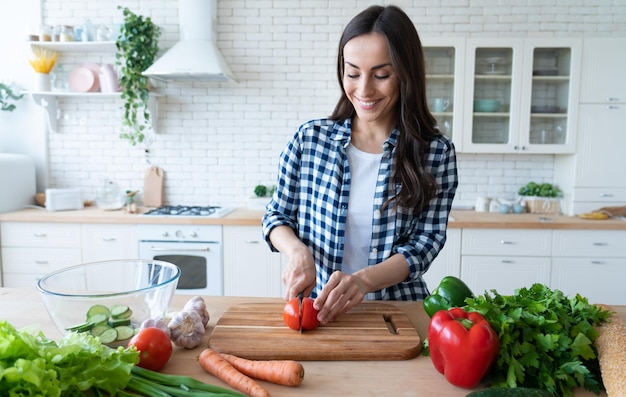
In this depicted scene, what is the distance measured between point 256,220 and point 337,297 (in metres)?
2.11

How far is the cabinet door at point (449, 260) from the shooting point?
3.31m

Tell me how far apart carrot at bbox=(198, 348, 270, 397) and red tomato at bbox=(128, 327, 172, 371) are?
9 cm

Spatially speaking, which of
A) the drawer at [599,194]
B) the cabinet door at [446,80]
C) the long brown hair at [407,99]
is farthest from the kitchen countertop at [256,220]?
the long brown hair at [407,99]

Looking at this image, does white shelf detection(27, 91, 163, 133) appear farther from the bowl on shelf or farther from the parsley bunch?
the parsley bunch

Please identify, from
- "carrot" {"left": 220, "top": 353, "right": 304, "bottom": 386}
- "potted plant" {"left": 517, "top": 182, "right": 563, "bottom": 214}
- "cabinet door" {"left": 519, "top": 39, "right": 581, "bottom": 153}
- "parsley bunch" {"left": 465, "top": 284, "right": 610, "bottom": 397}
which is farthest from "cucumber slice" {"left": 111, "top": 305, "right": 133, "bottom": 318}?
"potted plant" {"left": 517, "top": 182, "right": 563, "bottom": 214}

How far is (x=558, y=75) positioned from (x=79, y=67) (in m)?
3.93

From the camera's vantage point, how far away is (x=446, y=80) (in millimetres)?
3639

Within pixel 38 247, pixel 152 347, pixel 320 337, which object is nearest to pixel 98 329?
pixel 152 347

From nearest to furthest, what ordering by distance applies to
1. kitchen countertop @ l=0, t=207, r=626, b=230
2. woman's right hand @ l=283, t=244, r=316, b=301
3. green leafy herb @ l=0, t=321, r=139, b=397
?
1. green leafy herb @ l=0, t=321, r=139, b=397
2. woman's right hand @ l=283, t=244, r=316, b=301
3. kitchen countertop @ l=0, t=207, r=626, b=230

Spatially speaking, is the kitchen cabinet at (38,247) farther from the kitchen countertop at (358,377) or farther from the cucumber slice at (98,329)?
the cucumber slice at (98,329)

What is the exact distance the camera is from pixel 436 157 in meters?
1.63

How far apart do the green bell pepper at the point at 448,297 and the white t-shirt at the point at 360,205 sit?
38 cm

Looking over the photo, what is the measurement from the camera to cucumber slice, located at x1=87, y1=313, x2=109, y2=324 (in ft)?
3.60

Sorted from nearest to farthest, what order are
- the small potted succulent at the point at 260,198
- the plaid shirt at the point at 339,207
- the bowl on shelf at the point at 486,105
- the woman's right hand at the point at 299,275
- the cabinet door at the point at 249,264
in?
the woman's right hand at the point at 299,275, the plaid shirt at the point at 339,207, the cabinet door at the point at 249,264, the bowl on shelf at the point at 486,105, the small potted succulent at the point at 260,198
